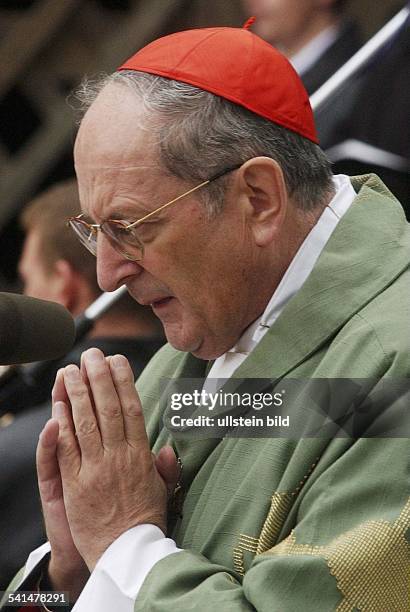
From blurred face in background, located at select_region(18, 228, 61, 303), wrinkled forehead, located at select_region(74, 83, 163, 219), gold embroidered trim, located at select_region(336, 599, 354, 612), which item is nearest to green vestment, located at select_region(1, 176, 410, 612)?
gold embroidered trim, located at select_region(336, 599, 354, 612)

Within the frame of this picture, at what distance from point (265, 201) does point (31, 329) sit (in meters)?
0.56

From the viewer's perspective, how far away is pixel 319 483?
1.83m

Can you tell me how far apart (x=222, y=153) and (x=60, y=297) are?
5.78ft

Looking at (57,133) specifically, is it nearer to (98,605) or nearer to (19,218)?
(19,218)

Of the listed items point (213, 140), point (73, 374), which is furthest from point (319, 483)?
point (213, 140)

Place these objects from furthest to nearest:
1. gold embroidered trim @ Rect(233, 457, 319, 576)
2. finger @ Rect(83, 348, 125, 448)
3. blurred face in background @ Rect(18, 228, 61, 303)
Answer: blurred face in background @ Rect(18, 228, 61, 303) → finger @ Rect(83, 348, 125, 448) → gold embroidered trim @ Rect(233, 457, 319, 576)

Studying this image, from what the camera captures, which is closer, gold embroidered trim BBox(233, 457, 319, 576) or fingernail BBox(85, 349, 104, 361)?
gold embroidered trim BBox(233, 457, 319, 576)

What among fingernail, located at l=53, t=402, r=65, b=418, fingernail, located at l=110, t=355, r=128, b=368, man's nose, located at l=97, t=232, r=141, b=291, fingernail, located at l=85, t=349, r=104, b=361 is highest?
man's nose, located at l=97, t=232, r=141, b=291

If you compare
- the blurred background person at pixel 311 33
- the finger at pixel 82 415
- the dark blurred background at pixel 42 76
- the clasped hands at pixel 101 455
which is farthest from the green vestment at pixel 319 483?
the dark blurred background at pixel 42 76

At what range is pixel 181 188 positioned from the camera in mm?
2066

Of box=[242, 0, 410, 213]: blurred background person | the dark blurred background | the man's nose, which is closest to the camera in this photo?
the man's nose

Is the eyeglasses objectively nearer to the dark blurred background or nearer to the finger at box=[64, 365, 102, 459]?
the finger at box=[64, 365, 102, 459]

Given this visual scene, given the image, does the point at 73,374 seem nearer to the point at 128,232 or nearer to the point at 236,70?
the point at 128,232

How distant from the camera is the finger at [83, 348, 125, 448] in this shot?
78.9 inches
